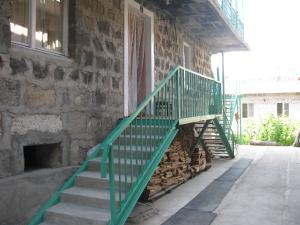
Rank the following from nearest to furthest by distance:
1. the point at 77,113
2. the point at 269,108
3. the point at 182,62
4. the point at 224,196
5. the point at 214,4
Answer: the point at 77,113, the point at 224,196, the point at 214,4, the point at 182,62, the point at 269,108

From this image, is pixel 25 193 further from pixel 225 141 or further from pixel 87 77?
pixel 225 141

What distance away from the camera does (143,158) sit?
446cm

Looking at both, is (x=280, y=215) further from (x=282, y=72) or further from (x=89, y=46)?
(x=282, y=72)

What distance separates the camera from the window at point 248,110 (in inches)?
842

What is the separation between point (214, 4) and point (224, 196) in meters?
4.24

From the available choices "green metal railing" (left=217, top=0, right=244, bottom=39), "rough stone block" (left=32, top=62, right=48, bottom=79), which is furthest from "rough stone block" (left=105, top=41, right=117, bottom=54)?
"green metal railing" (left=217, top=0, right=244, bottom=39)

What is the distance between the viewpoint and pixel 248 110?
70.6ft

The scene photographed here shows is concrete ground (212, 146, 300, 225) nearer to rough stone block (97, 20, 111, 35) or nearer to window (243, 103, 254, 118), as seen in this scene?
rough stone block (97, 20, 111, 35)

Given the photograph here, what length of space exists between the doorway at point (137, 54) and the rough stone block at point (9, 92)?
2.35 m

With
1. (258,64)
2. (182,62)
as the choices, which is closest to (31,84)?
(182,62)

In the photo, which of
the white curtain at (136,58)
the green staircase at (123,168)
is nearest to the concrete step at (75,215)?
the green staircase at (123,168)

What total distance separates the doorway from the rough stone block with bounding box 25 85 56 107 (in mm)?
1801

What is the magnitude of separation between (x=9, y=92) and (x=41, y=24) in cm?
121

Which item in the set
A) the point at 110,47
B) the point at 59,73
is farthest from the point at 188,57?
the point at 59,73
